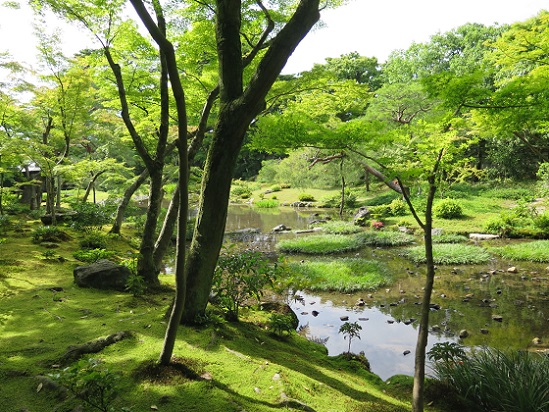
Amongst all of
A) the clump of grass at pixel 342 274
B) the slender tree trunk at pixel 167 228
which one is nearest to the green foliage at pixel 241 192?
the clump of grass at pixel 342 274

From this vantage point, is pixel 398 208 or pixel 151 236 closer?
pixel 151 236

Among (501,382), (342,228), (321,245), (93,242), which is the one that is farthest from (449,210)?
(93,242)

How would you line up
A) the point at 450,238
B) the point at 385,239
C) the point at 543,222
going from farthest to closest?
the point at 385,239 → the point at 450,238 → the point at 543,222

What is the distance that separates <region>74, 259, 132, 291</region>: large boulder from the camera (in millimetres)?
6008

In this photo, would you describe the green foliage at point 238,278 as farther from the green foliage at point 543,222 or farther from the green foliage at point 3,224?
the green foliage at point 543,222

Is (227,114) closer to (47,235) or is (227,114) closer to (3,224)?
(47,235)

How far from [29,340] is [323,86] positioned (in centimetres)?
648

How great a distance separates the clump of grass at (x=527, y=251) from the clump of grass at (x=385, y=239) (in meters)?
3.18

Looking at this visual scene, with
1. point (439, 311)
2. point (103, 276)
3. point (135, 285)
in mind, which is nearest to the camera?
point (135, 285)

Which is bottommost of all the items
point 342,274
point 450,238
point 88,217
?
point 342,274

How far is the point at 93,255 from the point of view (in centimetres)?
788

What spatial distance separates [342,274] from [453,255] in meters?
4.41

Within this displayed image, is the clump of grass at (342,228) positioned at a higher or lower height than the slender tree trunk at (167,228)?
lower

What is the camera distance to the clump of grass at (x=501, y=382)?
10.9ft
